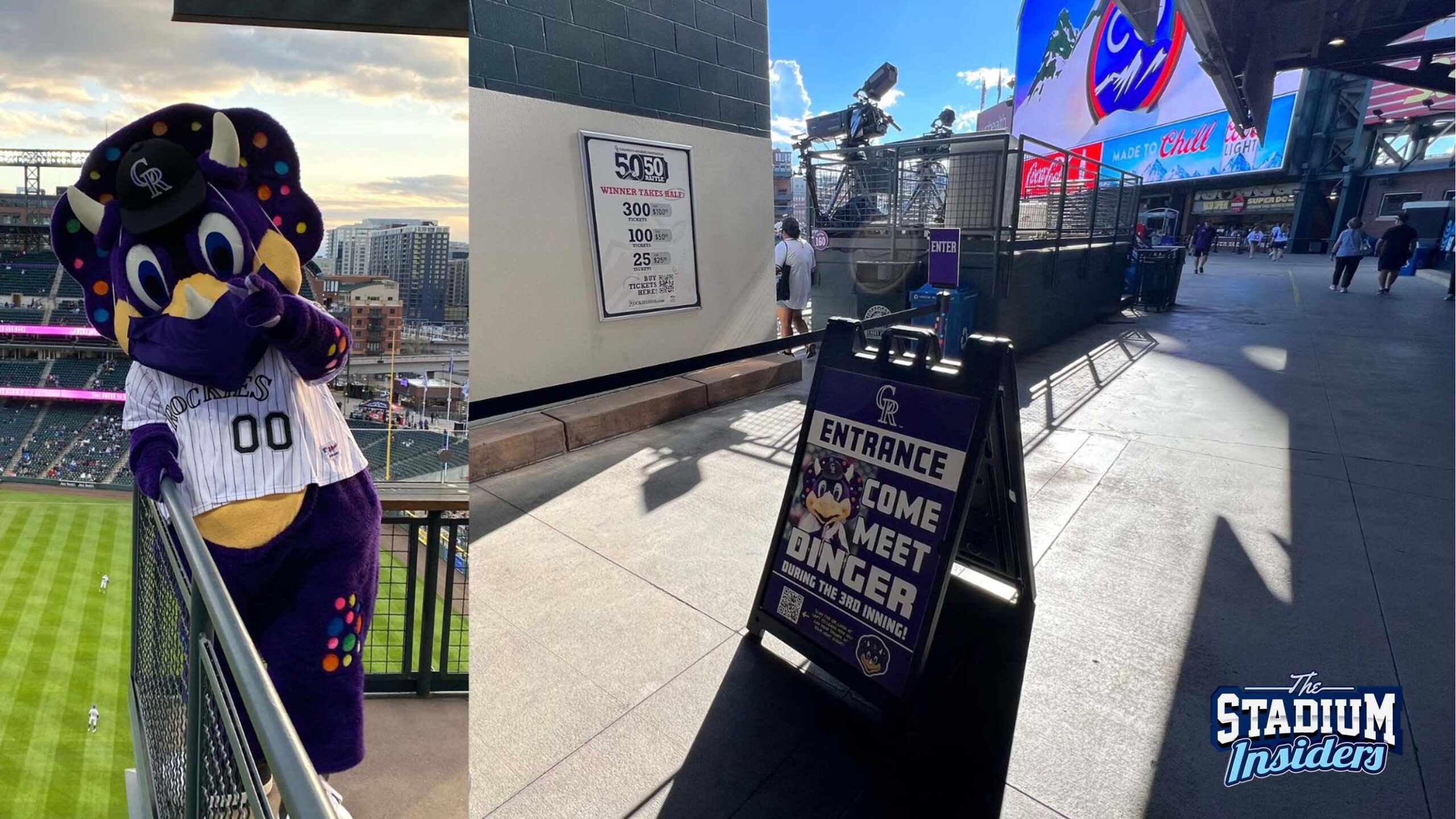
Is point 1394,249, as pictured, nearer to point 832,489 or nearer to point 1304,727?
point 1304,727

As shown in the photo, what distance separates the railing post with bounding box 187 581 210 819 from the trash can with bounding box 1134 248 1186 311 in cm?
1150

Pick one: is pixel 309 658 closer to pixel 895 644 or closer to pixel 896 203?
pixel 895 644

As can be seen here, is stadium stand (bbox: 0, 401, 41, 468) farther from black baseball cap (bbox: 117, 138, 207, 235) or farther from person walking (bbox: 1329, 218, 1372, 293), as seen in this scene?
person walking (bbox: 1329, 218, 1372, 293)

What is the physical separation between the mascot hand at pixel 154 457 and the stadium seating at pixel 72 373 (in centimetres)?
155

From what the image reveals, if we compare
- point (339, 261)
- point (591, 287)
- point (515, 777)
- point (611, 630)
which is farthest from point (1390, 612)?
point (591, 287)

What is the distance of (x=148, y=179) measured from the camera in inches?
61.0

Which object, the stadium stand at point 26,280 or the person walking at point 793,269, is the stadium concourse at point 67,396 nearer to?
the stadium stand at point 26,280

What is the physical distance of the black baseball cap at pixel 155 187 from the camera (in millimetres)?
1542

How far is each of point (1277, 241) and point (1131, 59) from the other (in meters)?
13.7

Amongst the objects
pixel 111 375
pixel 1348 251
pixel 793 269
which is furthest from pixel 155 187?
pixel 1348 251

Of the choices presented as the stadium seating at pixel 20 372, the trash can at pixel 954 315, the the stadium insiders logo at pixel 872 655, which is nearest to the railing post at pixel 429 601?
the the stadium insiders logo at pixel 872 655

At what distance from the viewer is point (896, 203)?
24.6ft

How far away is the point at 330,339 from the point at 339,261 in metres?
0.41

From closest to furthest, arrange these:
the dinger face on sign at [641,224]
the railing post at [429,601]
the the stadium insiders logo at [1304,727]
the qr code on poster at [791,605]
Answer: the the stadium insiders logo at [1304,727] → the qr code on poster at [791,605] → the railing post at [429,601] → the dinger face on sign at [641,224]
